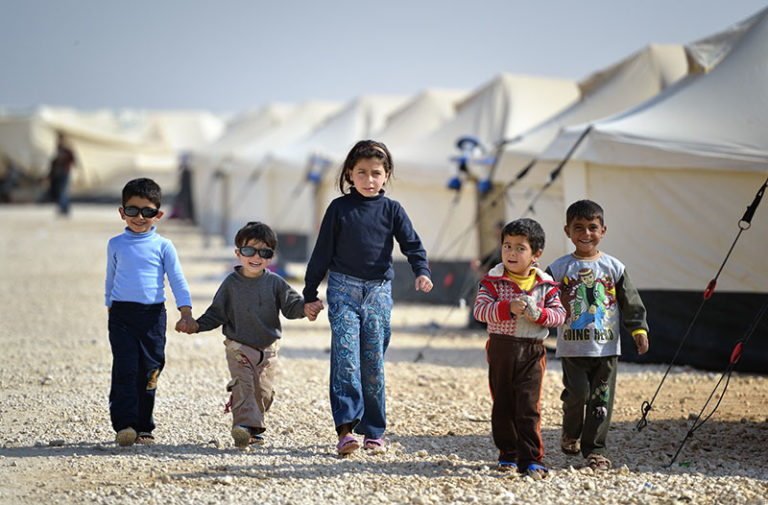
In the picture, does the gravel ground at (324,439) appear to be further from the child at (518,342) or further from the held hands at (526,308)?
the held hands at (526,308)

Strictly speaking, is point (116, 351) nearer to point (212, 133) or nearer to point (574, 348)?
point (574, 348)

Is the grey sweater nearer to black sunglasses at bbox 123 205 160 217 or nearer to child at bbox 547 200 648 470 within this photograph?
black sunglasses at bbox 123 205 160 217

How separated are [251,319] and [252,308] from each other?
59mm

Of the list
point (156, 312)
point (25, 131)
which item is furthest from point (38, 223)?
point (156, 312)

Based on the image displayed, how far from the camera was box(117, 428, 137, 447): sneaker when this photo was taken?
16.1 feet

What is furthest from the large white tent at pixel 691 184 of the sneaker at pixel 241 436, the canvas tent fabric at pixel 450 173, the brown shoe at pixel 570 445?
the canvas tent fabric at pixel 450 173

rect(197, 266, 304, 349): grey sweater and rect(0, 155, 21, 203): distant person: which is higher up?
rect(0, 155, 21, 203): distant person

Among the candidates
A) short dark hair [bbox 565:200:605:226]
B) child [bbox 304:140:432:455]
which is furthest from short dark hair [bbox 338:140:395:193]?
short dark hair [bbox 565:200:605:226]

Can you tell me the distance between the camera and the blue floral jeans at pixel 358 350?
4918mm

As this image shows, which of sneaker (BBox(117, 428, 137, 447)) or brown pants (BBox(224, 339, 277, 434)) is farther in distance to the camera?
brown pants (BBox(224, 339, 277, 434))

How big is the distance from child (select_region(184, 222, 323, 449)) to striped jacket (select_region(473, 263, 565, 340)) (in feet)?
3.07

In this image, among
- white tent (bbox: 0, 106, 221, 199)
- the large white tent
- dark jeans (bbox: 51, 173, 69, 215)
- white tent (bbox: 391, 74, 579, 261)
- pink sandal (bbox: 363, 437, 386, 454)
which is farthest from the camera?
white tent (bbox: 0, 106, 221, 199)

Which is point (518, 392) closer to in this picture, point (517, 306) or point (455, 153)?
point (517, 306)

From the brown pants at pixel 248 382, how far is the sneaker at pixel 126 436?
0.52 meters
